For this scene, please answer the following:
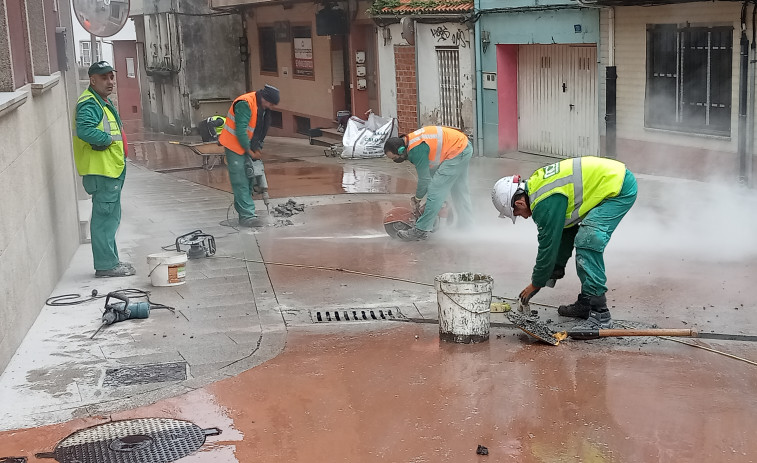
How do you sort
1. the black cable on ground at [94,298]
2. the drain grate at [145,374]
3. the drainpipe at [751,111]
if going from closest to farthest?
the drain grate at [145,374], the black cable on ground at [94,298], the drainpipe at [751,111]

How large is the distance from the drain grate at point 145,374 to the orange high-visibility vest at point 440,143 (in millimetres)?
4470

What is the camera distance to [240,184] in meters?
11.2

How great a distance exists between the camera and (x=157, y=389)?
233 inches

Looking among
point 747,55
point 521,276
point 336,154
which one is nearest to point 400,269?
point 521,276

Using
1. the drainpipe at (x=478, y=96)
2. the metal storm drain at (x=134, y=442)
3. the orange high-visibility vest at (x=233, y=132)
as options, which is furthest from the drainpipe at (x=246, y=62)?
the metal storm drain at (x=134, y=442)

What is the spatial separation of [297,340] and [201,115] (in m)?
21.0

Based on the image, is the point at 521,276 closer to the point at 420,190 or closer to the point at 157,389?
the point at 420,190

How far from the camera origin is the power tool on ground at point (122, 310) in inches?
286

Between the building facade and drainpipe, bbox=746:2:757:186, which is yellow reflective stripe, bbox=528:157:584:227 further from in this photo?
drainpipe, bbox=746:2:757:186

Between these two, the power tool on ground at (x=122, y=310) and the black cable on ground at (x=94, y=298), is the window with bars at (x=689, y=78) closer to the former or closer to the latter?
the black cable on ground at (x=94, y=298)

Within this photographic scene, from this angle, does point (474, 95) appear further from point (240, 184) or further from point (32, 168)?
point (32, 168)

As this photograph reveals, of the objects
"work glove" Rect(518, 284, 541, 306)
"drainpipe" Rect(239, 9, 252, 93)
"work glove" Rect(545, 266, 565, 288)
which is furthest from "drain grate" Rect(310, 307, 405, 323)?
"drainpipe" Rect(239, 9, 252, 93)

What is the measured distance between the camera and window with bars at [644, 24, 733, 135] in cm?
1252

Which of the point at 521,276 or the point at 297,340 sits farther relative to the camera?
the point at 521,276
